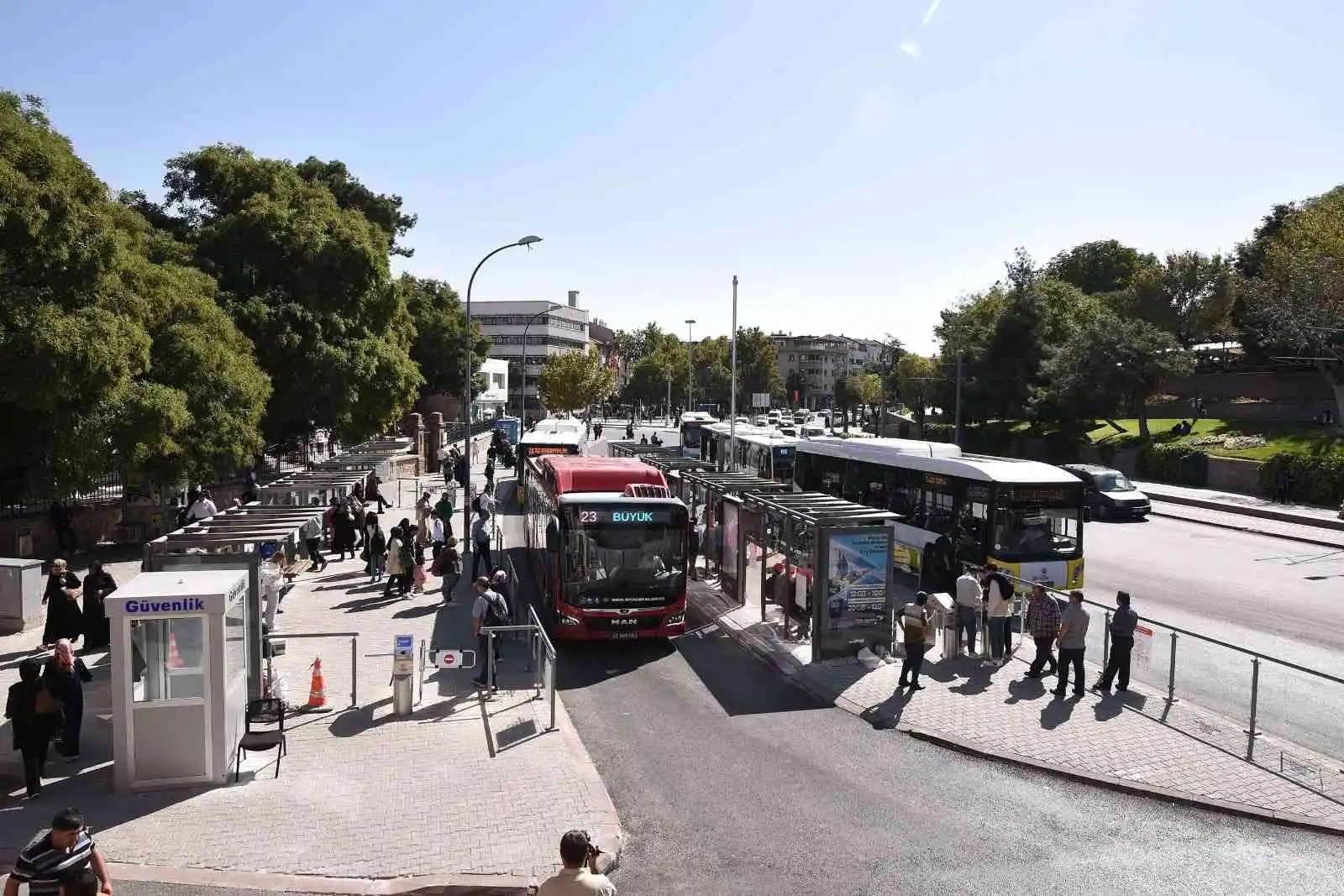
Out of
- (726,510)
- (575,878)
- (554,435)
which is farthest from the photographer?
(554,435)

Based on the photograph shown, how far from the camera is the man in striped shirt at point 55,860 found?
6352 millimetres

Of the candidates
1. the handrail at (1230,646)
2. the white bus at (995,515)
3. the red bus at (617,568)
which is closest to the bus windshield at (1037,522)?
the white bus at (995,515)

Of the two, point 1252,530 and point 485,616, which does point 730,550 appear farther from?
point 1252,530

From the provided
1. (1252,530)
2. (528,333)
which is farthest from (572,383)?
(1252,530)

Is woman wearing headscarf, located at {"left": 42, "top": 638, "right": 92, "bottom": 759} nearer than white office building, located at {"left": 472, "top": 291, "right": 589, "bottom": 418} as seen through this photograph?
Yes

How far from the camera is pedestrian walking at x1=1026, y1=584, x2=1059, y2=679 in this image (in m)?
14.6

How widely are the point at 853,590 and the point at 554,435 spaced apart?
22.3m

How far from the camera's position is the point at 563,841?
6.02m

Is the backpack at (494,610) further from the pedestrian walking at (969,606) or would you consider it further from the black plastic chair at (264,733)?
the pedestrian walking at (969,606)

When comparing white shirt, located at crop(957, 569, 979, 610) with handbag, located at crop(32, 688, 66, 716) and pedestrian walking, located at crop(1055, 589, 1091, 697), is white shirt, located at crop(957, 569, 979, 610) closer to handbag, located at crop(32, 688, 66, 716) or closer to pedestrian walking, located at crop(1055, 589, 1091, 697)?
pedestrian walking, located at crop(1055, 589, 1091, 697)

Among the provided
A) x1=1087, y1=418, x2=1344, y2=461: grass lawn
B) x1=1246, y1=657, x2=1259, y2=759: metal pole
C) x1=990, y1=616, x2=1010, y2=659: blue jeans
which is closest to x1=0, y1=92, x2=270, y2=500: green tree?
x1=990, y1=616, x2=1010, y2=659: blue jeans

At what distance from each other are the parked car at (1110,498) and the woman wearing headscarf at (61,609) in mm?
30915

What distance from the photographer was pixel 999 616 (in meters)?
15.7

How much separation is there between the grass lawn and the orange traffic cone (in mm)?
40340
